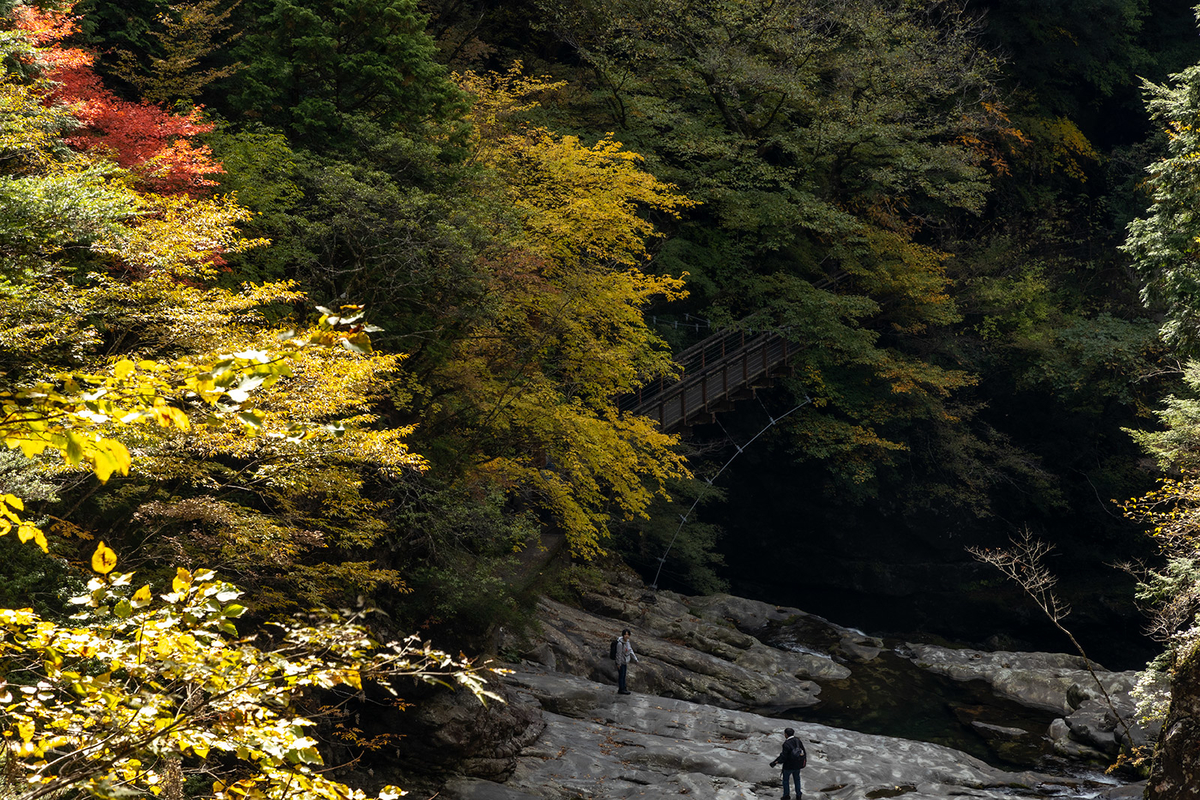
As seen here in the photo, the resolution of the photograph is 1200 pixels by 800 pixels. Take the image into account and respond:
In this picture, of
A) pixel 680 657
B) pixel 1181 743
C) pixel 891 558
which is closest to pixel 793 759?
pixel 1181 743

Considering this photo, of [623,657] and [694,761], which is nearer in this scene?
[694,761]

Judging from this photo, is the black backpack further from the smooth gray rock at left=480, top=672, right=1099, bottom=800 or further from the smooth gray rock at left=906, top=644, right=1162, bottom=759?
the smooth gray rock at left=906, top=644, right=1162, bottom=759

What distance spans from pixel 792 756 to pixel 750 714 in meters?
4.00

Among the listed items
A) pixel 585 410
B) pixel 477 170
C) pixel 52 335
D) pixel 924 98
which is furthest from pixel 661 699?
pixel 924 98

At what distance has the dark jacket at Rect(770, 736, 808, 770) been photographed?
35.3 feet

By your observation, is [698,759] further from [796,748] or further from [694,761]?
[796,748]

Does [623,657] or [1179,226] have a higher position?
[1179,226]

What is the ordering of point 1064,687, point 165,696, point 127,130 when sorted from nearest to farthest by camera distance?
point 165,696, point 127,130, point 1064,687

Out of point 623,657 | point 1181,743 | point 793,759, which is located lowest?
point 623,657

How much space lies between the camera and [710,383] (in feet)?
65.5

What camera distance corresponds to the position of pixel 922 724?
17000 millimetres

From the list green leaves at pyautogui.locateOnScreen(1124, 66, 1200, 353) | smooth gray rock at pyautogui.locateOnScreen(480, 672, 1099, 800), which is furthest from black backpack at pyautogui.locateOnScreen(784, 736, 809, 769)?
green leaves at pyautogui.locateOnScreen(1124, 66, 1200, 353)

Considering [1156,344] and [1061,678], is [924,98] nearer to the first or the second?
[1156,344]

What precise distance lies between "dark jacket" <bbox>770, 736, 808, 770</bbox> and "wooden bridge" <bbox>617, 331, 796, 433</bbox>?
8.46 m
